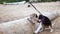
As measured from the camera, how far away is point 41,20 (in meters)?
1.98

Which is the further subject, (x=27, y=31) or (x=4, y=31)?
(x=27, y=31)

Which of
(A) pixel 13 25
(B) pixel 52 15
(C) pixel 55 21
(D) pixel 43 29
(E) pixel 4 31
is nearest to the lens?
(E) pixel 4 31

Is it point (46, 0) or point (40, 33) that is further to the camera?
point (46, 0)

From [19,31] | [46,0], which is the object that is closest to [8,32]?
[19,31]

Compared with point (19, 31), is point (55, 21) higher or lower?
lower

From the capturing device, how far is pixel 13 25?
1.65 metres

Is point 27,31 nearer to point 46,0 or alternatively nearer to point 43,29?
point 43,29

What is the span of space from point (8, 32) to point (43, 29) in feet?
2.29

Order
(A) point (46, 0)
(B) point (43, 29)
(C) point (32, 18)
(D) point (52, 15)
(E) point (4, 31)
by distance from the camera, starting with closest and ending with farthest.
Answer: (E) point (4, 31), (C) point (32, 18), (B) point (43, 29), (D) point (52, 15), (A) point (46, 0)

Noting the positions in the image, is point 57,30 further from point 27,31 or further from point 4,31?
point 4,31

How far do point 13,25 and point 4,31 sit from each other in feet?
0.56

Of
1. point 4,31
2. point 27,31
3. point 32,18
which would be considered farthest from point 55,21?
point 4,31

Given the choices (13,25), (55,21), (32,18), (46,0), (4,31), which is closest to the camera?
(4,31)

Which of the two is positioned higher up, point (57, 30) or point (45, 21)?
point (45, 21)
